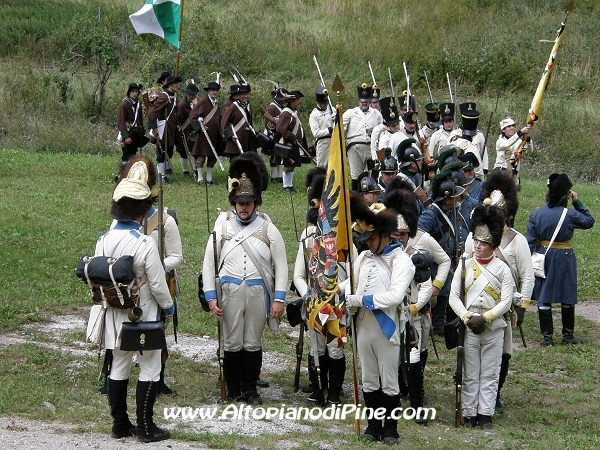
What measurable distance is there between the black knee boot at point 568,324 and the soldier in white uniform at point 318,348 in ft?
12.6

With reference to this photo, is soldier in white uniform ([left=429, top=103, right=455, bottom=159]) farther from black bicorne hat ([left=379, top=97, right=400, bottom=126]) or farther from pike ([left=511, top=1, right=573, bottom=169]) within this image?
pike ([left=511, top=1, right=573, bottom=169])

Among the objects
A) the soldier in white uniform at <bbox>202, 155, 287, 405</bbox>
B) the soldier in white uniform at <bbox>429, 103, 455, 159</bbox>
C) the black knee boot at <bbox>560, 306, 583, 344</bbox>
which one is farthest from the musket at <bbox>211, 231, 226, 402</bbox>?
the soldier in white uniform at <bbox>429, 103, 455, 159</bbox>

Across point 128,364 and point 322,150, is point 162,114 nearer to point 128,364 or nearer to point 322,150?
point 322,150

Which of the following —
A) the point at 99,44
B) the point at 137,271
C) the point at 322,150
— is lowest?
the point at 137,271

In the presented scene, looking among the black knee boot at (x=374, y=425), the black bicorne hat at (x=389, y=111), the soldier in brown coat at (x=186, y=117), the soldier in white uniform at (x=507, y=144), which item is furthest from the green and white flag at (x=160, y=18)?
the soldier in brown coat at (x=186, y=117)

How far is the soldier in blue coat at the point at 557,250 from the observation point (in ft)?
38.5

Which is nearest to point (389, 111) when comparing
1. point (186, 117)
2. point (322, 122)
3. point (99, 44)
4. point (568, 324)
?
point (322, 122)

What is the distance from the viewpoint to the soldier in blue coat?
38.5 ft

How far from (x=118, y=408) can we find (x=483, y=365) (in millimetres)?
3130

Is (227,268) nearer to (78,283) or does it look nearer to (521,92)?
(78,283)

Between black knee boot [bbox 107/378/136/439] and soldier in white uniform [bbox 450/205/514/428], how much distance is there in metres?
2.89

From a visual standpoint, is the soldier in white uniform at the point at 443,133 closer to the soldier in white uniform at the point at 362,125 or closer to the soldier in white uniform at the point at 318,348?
the soldier in white uniform at the point at 362,125

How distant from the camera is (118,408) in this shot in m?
7.79

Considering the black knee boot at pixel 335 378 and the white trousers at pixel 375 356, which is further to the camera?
the black knee boot at pixel 335 378
